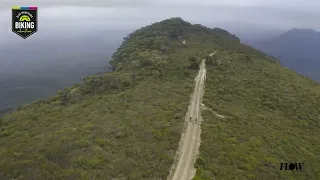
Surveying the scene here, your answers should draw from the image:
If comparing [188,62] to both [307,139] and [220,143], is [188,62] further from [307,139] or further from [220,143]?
[220,143]

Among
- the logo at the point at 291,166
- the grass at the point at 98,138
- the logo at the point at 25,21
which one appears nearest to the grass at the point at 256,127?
the logo at the point at 291,166

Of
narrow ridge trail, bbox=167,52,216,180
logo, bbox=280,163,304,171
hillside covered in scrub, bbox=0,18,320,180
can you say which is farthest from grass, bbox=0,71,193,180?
logo, bbox=280,163,304,171

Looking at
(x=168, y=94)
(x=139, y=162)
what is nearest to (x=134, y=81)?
(x=168, y=94)

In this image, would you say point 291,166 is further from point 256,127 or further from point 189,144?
point 189,144

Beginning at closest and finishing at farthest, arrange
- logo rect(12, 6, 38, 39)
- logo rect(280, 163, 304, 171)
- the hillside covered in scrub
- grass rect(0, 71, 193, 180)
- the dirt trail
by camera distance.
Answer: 1. grass rect(0, 71, 193, 180)
2. the dirt trail
3. the hillside covered in scrub
4. logo rect(280, 163, 304, 171)
5. logo rect(12, 6, 38, 39)

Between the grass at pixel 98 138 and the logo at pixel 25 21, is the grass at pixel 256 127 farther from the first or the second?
the logo at pixel 25 21

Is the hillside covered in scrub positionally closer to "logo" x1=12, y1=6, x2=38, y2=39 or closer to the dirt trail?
the dirt trail
